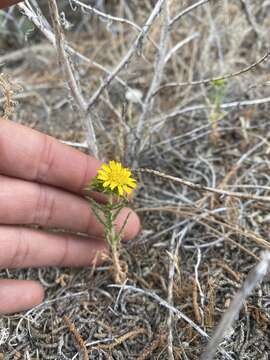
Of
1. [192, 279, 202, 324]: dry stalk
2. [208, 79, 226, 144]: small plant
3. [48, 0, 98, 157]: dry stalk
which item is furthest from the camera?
[208, 79, 226, 144]: small plant

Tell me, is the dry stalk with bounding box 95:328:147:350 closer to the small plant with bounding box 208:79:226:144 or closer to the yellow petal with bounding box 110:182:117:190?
the yellow petal with bounding box 110:182:117:190

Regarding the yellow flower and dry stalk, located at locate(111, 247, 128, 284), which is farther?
dry stalk, located at locate(111, 247, 128, 284)

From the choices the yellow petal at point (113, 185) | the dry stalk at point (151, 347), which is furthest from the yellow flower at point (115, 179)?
the dry stalk at point (151, 347)

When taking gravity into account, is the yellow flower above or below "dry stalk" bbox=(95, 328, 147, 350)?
above

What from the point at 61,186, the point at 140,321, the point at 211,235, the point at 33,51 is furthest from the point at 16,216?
the point at 33,51

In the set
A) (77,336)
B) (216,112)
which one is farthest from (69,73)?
(77,336)

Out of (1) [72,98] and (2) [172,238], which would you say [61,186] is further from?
(2) [172,238]

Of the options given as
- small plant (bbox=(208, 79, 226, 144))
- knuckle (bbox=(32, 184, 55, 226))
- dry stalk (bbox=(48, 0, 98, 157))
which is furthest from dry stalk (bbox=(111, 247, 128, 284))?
Answer: small plant (bbox=(208, 79, 226, 144))
